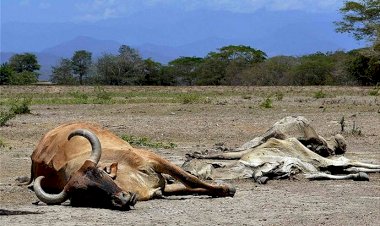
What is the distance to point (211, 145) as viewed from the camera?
53.5 ft

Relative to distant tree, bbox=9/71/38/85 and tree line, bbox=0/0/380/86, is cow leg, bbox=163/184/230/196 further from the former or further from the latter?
distant tree, bbox=9/71/38/85

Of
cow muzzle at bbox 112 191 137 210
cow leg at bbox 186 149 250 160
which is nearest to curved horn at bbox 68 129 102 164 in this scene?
cow muzzle at bbox 112 191 137 210

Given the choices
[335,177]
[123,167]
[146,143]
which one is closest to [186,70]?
[146,143]

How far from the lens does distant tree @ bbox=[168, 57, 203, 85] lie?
5900 centimetres

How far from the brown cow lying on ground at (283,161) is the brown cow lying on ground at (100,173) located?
4.66ft

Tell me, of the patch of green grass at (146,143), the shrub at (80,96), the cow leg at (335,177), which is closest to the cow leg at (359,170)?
the cow leg at (335,177)

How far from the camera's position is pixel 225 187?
9734 mm

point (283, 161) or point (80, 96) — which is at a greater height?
point (283, 161)

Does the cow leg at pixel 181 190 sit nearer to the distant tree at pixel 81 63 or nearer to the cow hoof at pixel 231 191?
the cow hoof at pixel 231 191

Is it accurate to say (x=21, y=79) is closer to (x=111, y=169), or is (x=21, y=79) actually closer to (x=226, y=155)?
(x=226, y=155)

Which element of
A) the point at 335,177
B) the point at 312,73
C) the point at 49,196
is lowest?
the point at 335,177

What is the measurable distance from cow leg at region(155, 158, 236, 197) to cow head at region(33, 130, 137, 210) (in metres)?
1.01

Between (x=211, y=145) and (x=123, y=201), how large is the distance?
26.3ft

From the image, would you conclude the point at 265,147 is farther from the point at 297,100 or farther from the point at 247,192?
the point at 297,100
